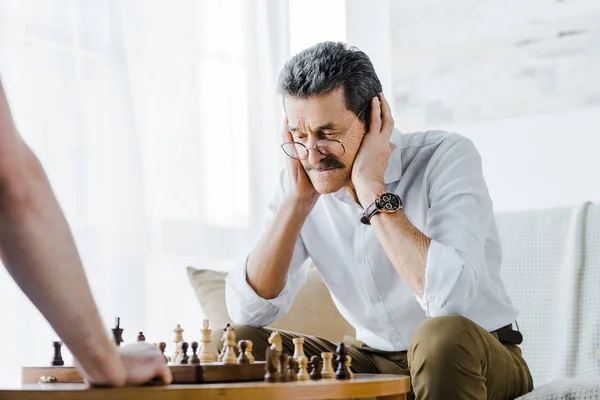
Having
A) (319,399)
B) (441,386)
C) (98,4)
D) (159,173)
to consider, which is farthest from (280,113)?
(319,399)

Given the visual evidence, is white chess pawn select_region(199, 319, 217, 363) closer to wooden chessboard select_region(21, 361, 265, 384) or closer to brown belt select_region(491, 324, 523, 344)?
wooden chessboard select_region(21, 361, 265, 384)

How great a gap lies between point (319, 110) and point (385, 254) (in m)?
0.40

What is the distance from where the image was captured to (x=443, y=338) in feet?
5.71

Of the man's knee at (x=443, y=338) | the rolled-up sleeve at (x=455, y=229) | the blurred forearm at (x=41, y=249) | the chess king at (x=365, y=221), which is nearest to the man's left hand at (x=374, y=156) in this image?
the chess king at (x=365, y=221)

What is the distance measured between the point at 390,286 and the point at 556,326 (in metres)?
0.67

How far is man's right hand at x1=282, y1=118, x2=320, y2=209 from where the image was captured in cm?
225

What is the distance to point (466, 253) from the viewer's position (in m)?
1.97

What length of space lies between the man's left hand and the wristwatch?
22mm

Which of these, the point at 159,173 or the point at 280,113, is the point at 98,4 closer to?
the point at 159,173

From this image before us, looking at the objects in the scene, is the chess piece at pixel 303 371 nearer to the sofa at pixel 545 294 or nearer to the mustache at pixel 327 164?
the mustache at pixel 327 164

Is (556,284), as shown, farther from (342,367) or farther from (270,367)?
(270,367)

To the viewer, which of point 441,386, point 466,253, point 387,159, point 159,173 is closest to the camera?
point 441,386

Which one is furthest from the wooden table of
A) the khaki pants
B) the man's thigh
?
the man's thigh

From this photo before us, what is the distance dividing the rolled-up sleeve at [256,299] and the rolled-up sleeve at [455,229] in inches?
16.0
